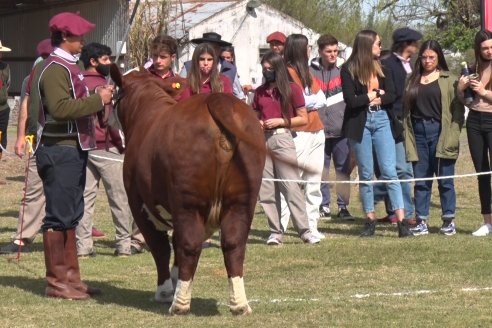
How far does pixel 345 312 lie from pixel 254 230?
571cm

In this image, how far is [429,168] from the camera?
44.3 ft

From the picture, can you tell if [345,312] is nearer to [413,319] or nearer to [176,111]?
[413,319]

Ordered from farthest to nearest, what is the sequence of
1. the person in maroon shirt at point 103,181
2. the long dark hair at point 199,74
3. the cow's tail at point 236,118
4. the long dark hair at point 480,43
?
the long dark hair at point 480,43
the person in maroon shirt at point 103,181
the long dark hair at point 199,74
the cow's tail at point 236,118

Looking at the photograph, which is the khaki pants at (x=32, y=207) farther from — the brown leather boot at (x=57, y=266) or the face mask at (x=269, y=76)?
the brown leather boot at (x=57, y=266)

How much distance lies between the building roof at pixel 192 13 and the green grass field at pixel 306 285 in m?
24.8

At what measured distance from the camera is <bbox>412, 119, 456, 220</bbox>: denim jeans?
13.3m

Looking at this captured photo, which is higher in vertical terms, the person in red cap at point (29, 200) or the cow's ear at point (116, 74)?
the cow's ear at point (116, 74)

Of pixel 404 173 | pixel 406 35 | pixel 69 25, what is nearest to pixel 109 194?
pixel 69 25

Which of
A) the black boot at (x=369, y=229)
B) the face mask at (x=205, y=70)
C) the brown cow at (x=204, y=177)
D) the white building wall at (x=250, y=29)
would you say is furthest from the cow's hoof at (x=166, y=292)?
the white building wall at (x=250, y=29)

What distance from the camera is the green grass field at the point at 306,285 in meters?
8.27

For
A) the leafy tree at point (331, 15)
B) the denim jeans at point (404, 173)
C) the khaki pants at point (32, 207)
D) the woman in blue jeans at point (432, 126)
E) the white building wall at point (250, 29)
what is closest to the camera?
the khaki pants at point (32, 207)

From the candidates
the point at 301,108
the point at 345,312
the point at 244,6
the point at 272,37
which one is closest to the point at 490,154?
the point at 301,108

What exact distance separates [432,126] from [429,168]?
525 millimetres

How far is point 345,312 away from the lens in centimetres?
845
